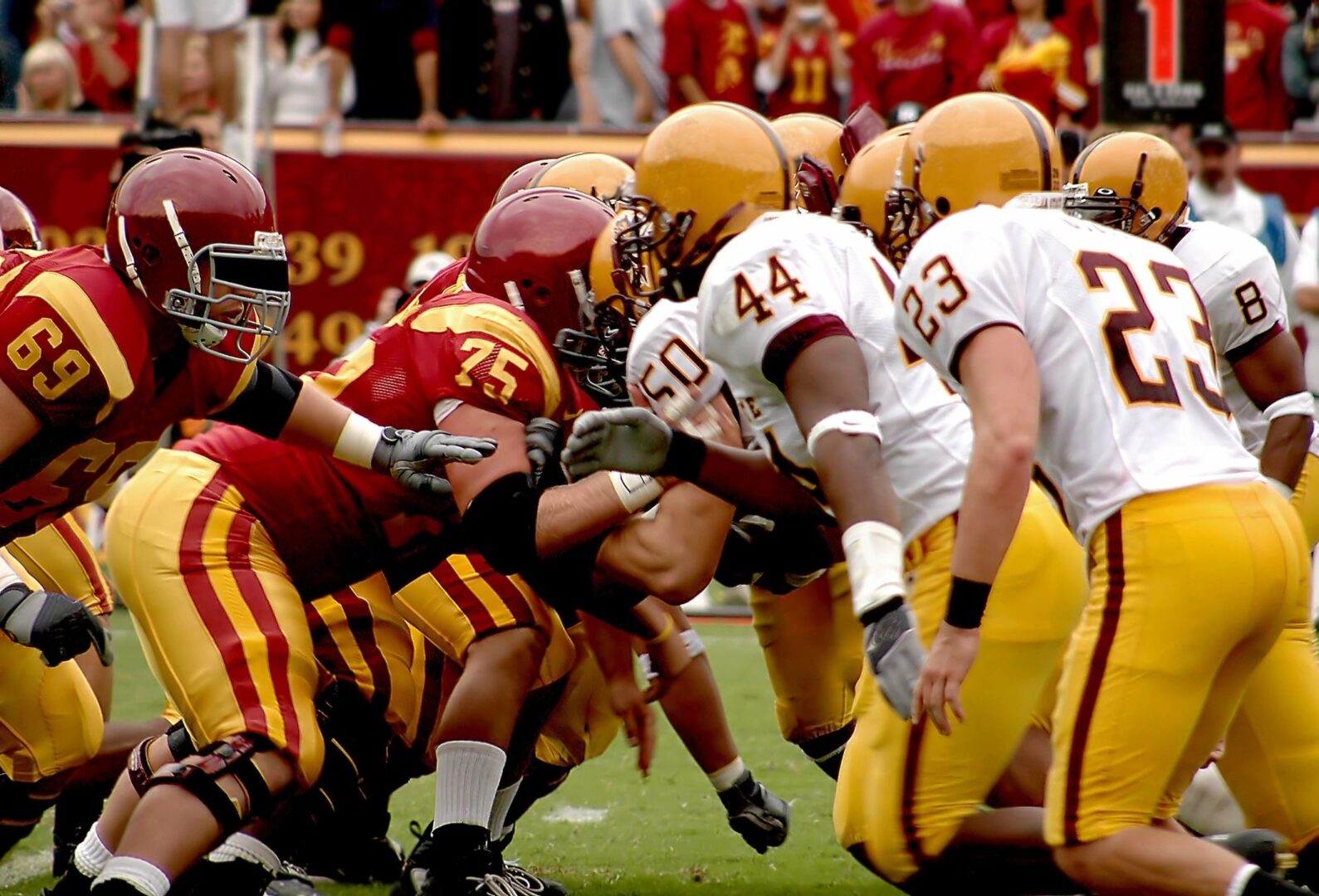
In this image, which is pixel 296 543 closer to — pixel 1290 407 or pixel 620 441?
pixel 620 441

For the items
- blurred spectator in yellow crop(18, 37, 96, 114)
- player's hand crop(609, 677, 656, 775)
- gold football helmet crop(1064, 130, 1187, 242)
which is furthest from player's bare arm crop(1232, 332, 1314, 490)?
blurred spectator in yellow crop(18, 37, 96, 114)

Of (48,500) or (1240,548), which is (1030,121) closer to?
(1240,548)

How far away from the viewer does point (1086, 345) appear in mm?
3037

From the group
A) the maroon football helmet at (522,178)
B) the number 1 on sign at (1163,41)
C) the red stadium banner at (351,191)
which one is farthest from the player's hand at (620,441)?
the red stadium banner at (351,191)

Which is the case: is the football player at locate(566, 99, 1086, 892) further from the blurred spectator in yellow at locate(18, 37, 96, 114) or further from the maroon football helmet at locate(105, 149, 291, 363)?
the blurred spectator in yellow at locate(18, 37, 96, 114)

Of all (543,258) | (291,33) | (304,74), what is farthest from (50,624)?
(291,33)

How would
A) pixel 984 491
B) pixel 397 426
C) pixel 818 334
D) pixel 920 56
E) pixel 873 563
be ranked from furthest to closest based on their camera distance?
pixel 920 56
pixel 397 426
pixel 818 334
pixel 873 563
pixel 984 491

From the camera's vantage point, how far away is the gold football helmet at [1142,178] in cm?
458

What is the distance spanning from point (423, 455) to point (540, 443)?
0.83 ft

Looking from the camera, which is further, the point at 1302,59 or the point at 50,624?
the point at 1302,59

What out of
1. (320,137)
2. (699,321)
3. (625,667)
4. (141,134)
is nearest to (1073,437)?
(699,321)

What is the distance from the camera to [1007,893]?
11.1 ft

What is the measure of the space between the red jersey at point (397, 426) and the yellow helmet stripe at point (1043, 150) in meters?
1.12

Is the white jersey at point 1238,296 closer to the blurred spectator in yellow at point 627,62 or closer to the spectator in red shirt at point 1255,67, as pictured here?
the spectator in red shirt at point 1255,67
